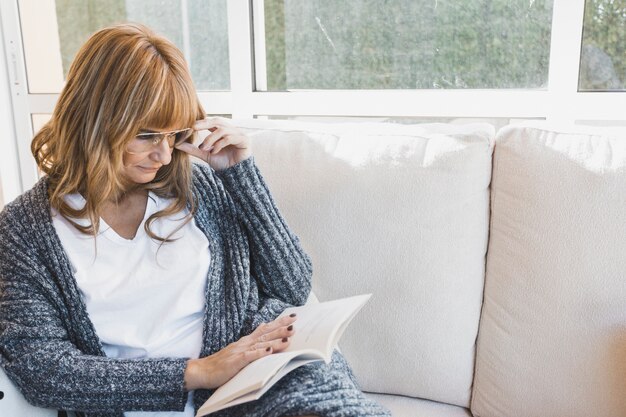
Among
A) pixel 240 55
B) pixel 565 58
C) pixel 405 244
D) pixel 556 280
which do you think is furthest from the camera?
pixel 240 55

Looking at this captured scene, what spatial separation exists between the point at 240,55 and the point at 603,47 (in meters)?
1.12

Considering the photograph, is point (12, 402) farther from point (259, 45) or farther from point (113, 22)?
point (113, 22)

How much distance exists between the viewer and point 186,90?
121 centimetres

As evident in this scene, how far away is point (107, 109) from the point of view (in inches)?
45.1

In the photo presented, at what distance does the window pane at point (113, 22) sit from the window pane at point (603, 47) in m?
1.16

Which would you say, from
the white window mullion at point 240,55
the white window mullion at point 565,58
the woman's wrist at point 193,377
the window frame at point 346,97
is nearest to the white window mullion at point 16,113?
the window frame at point 346,97

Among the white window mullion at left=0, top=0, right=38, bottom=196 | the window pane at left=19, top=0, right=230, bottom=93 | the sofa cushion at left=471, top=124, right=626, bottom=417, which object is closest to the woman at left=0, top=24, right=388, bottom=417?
the sofa cushion at left=471, top=124, right=626, bottom=417

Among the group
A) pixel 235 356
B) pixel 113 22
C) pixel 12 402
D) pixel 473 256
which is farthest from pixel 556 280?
pixel 113 22

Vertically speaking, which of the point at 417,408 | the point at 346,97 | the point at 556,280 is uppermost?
the point at 346,97

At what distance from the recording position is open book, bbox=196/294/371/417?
3.17 ft

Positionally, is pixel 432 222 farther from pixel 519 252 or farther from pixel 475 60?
pixel 475 60

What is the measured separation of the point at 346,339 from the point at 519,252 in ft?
1.40

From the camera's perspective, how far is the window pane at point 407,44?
1875 millimetres

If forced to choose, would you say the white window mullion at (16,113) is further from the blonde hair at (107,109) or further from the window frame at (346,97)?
the blonde hair at (107,109)
